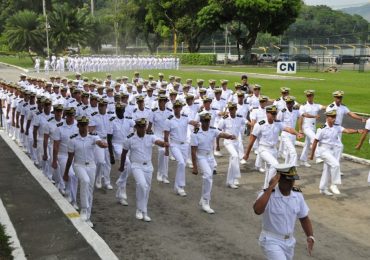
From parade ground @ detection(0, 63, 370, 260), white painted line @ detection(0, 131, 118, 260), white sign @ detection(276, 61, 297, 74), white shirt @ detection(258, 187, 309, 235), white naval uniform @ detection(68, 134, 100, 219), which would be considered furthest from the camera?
white sign @ detection(276, 61, 297, 74)

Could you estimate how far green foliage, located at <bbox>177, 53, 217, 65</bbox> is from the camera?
60219 millimetres

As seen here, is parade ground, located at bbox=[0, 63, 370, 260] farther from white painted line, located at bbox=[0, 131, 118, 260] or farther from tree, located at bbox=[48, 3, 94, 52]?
tree, located at bbox=[48, 3, 94, 52]

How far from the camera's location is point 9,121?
55.1 ft

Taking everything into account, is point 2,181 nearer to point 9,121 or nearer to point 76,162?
point 76,162

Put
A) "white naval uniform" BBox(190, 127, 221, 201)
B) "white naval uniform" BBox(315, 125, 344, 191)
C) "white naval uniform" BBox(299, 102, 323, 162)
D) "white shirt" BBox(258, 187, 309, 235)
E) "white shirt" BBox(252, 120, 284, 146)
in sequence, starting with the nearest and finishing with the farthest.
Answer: "white shirt" BBox(258, 187, 309, 235) < "white naval uniform" BBox(190, 127, 221, 201) < "white naval uniform" BBox(315, 125, 344, 191) < "white shirt" BBox(252, 120, 284, 146) < "white naval uniform" BBox(299, 102, 323, 162)

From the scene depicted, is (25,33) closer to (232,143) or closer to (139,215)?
(232,143)

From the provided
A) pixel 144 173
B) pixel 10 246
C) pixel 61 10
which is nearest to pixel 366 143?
pixel 144 173

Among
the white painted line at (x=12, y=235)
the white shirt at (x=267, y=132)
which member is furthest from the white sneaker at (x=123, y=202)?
the white shirt at (x=267, y=132)

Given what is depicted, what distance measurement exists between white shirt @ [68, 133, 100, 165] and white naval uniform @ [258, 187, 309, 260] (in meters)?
4.38

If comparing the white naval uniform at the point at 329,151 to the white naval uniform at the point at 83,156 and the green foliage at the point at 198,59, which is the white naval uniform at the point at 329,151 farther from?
the green foliage at the point at 198,59

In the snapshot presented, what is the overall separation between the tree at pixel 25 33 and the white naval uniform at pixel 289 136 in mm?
47297

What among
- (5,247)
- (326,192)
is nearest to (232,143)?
(326,192)

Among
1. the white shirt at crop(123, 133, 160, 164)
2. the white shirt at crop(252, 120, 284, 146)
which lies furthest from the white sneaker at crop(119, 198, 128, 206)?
the white shirt at crop(252, 120, 284, 146)

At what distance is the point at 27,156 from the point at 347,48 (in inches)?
2547
